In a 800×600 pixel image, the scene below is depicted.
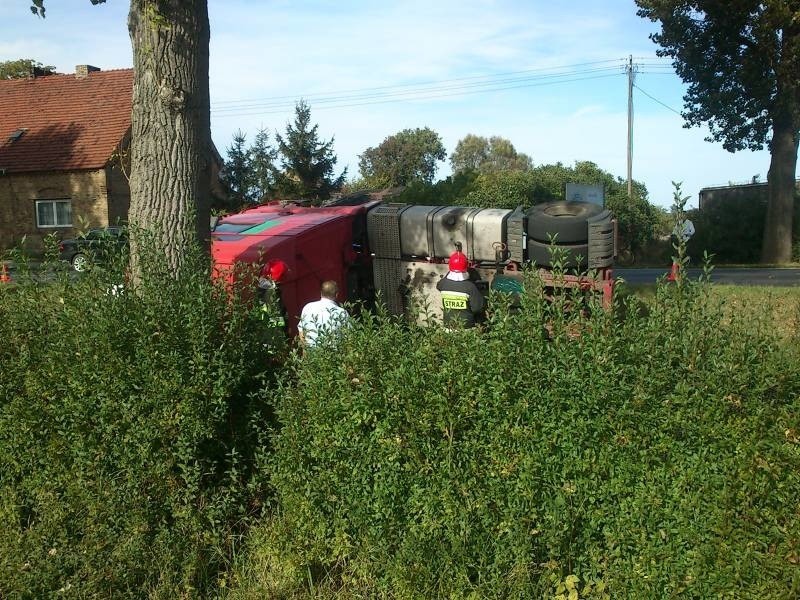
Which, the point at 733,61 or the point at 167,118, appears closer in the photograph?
the point at 167,118

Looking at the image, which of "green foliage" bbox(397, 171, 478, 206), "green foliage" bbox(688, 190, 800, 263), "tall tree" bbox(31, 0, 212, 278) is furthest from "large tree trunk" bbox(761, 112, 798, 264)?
"tall tree" bbox(31, 0, 212, 278)

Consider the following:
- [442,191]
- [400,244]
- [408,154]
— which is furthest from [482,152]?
[400,244]

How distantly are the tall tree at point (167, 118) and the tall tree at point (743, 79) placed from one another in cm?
2286

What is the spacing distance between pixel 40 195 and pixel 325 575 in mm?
33068

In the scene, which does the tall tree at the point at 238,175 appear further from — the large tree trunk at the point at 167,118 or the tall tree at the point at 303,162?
the large tree trunk at the point at 167,118

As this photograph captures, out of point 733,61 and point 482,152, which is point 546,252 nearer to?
point 733,61

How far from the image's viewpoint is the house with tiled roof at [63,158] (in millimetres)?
32406

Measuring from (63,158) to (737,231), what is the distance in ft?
91.5

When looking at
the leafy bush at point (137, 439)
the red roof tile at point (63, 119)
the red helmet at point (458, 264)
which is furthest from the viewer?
the red roof tile at point (63, 119)

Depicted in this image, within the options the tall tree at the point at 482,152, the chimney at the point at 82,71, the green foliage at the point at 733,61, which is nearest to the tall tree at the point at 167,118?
the green foliage at the point at 733,61

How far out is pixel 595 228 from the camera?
8.34m

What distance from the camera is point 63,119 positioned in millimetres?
34906

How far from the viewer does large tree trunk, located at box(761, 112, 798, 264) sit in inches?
1046

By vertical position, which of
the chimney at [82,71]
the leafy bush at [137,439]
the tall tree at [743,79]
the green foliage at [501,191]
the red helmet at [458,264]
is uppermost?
the chimney at [82,71]
